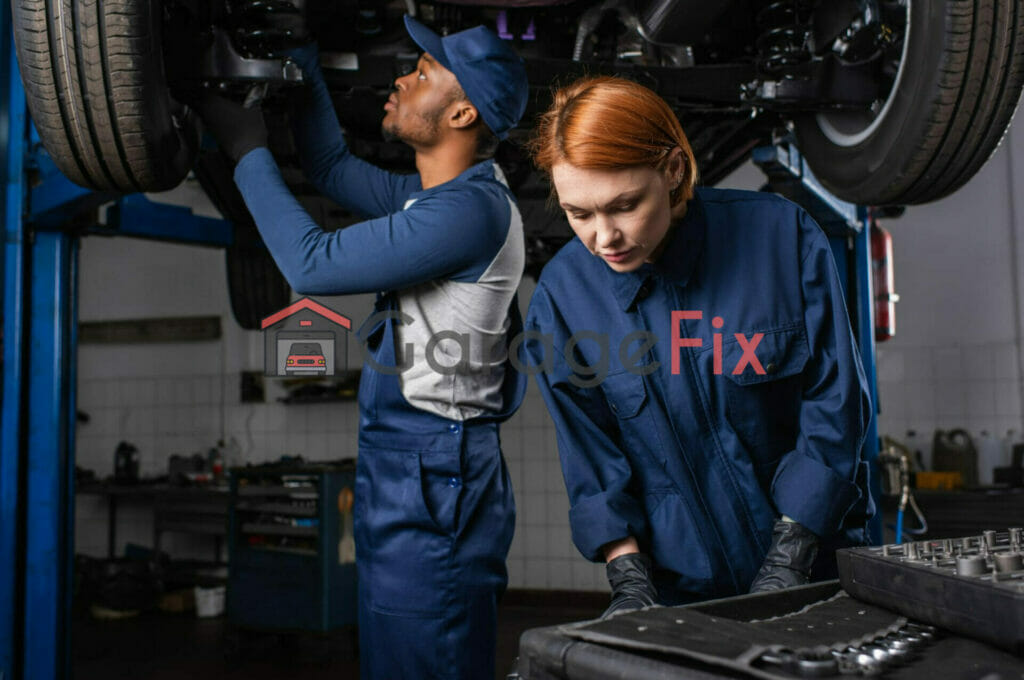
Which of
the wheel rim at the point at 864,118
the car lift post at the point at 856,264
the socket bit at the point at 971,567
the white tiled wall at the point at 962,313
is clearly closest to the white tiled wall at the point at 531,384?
the white tiled wall at the point at 962,313

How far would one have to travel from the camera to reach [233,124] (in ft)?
3.92

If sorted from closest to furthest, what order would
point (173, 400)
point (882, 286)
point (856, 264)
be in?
point (856, 264)
point (882, 286)
point (173, 400)

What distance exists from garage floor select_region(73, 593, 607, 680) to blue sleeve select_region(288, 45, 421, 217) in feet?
6.66

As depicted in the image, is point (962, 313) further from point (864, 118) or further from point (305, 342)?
point (305, 342)

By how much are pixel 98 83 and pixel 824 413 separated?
1.05 meters

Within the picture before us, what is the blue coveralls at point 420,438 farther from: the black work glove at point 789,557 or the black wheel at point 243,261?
the black wheel at point 243,261

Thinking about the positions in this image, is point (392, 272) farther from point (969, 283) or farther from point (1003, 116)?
point (969, 283)

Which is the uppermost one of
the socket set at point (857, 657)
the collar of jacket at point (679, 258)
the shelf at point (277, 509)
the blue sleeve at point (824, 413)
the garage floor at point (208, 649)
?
the collar of jacket at point (679, 258)

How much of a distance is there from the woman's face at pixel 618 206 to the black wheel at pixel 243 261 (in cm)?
93

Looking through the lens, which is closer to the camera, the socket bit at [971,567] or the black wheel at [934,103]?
the socket bit at [971,567]

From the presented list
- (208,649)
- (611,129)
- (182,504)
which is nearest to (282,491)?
(208,649)

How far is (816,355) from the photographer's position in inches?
34.9

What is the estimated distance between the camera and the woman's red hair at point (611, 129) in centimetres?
77

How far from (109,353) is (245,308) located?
337cm
